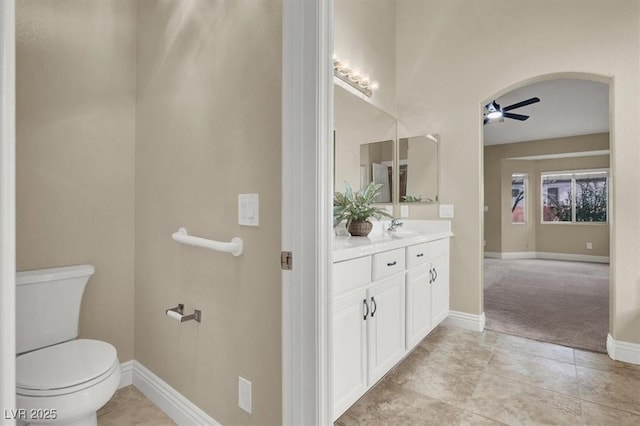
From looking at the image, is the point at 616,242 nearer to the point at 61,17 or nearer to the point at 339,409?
the point at 339,409

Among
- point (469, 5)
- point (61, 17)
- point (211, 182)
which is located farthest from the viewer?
point (469, 5)

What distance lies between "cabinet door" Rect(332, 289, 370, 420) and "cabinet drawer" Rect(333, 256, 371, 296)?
1.7 inches

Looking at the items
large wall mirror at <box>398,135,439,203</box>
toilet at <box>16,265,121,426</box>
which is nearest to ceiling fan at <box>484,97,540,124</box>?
large wall mirror at <box>398,135,439,203</box>

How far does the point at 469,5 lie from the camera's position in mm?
2971

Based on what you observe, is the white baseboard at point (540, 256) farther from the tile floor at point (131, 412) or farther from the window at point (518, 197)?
the tile floor at point (131, 412)

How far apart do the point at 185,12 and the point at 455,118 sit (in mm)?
2378

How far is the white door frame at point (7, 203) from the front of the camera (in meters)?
0.69

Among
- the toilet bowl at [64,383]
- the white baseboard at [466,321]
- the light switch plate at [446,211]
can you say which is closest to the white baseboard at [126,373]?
the toilet bowl at [64,383]

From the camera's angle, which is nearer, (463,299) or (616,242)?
(616,242)

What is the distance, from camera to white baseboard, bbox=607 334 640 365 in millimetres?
2270

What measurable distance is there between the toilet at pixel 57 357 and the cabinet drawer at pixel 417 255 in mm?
1699

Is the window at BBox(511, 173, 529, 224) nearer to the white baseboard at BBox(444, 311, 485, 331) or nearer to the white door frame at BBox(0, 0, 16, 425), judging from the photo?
the white baseboard at BBox(444, 311, 485, 331)

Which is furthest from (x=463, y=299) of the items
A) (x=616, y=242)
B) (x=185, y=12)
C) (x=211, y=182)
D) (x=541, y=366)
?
(x=185, y=12)

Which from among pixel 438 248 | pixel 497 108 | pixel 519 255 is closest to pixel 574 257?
pixel 519 255
